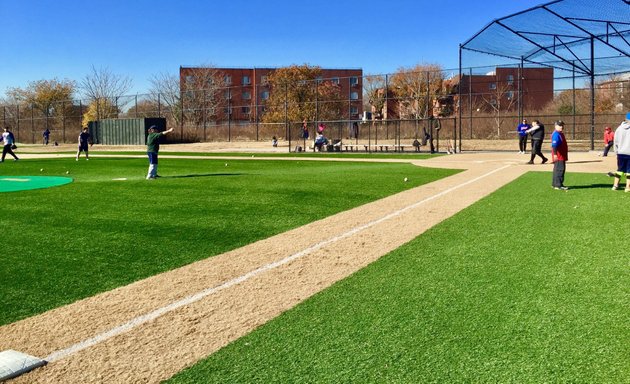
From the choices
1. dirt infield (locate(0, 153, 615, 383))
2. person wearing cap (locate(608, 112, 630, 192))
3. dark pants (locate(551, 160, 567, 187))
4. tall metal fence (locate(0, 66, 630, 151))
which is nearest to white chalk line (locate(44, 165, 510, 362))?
dirt infield (locate(0, 153, 615, 383))

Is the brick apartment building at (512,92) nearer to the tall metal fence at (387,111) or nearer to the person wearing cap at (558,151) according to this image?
the tall metal fence at (387,111)

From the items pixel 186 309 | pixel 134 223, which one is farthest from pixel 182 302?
pixel 134 223

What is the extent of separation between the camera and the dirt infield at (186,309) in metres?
3.75

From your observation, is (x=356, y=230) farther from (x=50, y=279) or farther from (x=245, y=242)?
(x=50, y=279)

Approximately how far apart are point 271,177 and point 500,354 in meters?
14.6

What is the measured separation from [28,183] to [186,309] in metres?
14.0

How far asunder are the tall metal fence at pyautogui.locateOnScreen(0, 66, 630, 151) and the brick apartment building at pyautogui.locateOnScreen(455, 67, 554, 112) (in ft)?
0.30

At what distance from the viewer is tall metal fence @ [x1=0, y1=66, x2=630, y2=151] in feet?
138

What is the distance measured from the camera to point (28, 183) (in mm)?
16578

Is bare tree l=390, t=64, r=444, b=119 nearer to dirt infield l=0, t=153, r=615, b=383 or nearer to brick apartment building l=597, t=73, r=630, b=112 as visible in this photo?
brick apartment building l=597, t=73, r=630, b=112

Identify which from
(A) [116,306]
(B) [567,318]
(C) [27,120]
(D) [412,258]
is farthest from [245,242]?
(C) [27,120]

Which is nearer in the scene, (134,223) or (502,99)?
(134,223)

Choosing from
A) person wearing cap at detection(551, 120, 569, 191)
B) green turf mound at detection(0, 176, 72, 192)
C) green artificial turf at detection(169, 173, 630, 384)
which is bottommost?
green artificial turf at detection(169, 173, 630, 384)

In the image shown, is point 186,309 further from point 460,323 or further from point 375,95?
point 375,95
